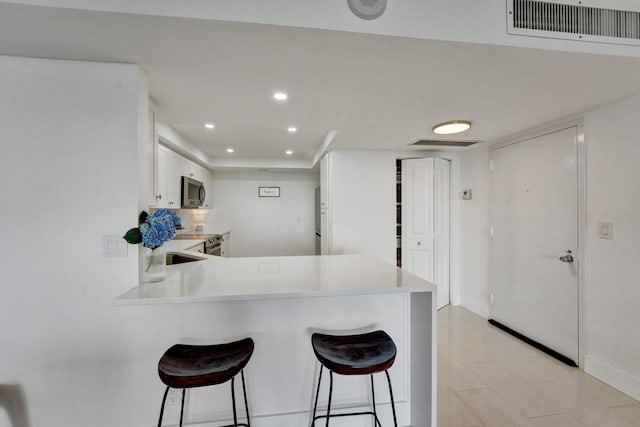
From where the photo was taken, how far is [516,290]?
295 centimetres

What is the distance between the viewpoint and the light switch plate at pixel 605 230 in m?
2.09

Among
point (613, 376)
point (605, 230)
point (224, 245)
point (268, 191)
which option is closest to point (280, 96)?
point (605, 230)

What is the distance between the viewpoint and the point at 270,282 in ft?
5.02

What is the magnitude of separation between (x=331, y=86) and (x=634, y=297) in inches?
100

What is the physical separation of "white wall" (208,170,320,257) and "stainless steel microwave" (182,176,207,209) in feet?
4.45

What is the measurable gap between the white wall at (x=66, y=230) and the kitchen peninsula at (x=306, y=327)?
1.11 ft

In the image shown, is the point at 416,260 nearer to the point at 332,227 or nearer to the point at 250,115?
the point at 332,227

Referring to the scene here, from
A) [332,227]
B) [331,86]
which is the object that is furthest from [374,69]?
[332,227]

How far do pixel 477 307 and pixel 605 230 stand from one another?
1.77 metres

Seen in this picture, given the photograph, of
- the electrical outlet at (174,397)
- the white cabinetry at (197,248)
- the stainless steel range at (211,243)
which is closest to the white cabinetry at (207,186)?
the stainless steel range at (211,243)

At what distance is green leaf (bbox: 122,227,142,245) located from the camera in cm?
140

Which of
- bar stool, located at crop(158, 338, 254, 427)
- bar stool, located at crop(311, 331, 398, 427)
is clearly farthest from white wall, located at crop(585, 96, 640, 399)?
bar stool, located at crop(158, 338, 254, 427)

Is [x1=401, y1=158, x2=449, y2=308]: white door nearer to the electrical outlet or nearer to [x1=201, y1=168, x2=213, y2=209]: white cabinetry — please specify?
the electrical outlet

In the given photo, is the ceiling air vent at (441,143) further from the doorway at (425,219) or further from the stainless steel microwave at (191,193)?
the stainless steel microwave at (191,193)
